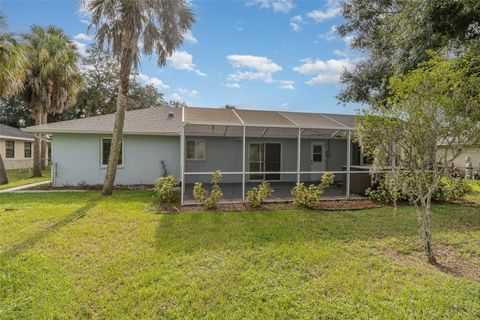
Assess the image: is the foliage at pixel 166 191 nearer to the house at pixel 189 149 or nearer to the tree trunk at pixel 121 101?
the house at pixel 189 149

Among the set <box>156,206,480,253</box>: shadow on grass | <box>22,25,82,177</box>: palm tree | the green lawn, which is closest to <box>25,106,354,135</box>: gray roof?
<box>156,206,480,253</box>: shadow on grass

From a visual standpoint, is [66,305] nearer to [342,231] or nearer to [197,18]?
[342,231]

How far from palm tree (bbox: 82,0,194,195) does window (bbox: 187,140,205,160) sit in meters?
3.72

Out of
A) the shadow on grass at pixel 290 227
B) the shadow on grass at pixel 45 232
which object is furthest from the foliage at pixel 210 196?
the shadow on grass at pixel 45 232

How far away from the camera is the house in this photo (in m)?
10.8

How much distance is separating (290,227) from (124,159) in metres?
8.66

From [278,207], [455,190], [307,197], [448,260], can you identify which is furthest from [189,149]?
[455,190]

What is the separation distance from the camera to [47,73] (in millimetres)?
→ 13828

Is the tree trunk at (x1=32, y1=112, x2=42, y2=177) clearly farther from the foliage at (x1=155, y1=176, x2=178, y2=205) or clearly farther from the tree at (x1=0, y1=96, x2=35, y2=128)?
the tree at (x1=0, y1=96, x2=35, y2=128)

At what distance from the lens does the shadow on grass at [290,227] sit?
5.01 meters

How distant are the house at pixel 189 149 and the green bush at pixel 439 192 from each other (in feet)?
3.14

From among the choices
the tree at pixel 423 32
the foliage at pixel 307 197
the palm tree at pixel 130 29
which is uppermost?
the palm tree at pixel 130 29

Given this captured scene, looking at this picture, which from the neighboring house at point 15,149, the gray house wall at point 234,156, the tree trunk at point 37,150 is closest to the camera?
the gray house wall at point 234,156

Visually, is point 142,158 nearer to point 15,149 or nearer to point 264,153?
point 264,153
